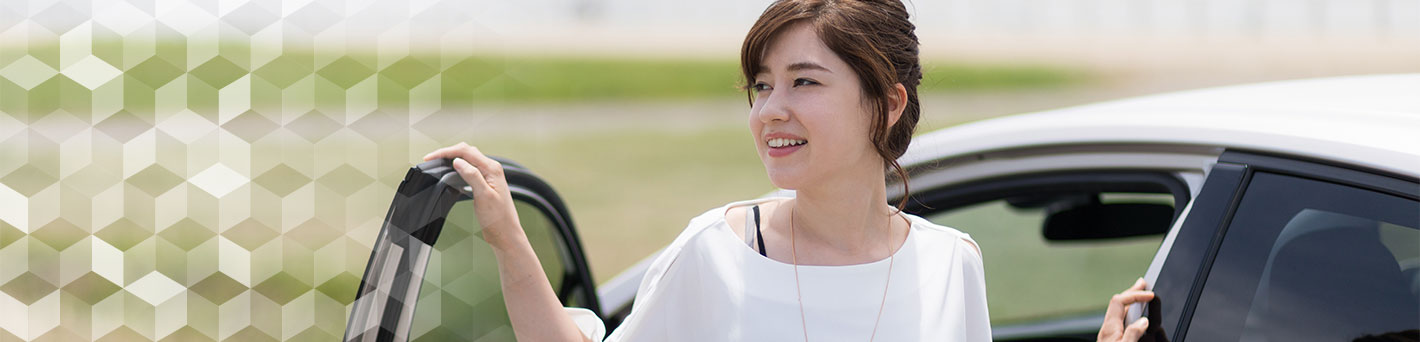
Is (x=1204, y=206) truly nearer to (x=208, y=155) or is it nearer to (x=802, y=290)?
(x=802, y=290)

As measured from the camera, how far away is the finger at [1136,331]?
1906 mm

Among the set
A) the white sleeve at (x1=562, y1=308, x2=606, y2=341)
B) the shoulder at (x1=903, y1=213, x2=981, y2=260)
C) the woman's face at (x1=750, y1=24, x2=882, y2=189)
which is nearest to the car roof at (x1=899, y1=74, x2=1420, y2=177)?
the shoulder at (x1=903, y1=213, x2=981, y2=260)

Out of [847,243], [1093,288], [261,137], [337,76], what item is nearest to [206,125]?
[261,137]

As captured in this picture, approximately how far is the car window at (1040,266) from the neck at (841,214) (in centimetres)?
442

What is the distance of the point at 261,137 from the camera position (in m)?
1.38

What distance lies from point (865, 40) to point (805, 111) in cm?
15

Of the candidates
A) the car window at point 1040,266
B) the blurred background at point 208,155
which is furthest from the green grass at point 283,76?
the car window at point 1040,266

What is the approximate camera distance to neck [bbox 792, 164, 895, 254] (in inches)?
75.5

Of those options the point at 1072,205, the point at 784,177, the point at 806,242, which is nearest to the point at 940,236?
the point at 806,242

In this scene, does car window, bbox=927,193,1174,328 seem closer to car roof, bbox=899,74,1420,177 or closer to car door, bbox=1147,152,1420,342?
car roof, bbox=899,74,1420,177

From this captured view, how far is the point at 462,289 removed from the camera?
190 centimetres

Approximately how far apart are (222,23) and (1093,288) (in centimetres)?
724

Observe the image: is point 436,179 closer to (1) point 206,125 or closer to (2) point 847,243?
(1) point 206,125

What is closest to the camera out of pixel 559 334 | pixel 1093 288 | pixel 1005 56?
pixel 559 334
